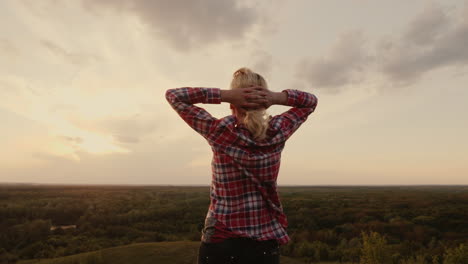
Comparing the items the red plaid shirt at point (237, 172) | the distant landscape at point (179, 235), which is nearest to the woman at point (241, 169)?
the red plaid shirt at point (237, 172)

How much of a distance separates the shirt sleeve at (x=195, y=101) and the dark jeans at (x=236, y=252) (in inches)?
28.5

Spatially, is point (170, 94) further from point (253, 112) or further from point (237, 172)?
point (237, 172)

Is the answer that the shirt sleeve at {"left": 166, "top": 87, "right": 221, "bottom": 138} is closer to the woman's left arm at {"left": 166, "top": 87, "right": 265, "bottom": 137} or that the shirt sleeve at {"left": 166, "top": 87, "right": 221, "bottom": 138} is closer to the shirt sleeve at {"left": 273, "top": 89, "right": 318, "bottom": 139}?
the woman's left arm at {"left": 166, "top": 87, "right": 265, "bottom": 137}

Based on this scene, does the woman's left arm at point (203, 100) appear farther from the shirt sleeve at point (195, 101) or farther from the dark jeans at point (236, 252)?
the dark jeans at point (236, 252)

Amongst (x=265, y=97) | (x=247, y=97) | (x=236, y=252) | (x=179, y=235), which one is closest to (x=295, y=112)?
(x=265, y=97)

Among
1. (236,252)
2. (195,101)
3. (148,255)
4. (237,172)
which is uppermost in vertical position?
(195,101)

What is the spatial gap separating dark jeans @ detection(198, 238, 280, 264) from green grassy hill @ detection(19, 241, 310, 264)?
955cm

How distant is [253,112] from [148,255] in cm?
1124

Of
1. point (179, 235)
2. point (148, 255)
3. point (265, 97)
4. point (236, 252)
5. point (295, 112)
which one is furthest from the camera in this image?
point (179, 235)

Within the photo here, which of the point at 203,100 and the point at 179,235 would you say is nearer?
the point at 203,100

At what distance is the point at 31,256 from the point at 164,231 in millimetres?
15473

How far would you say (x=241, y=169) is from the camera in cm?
202

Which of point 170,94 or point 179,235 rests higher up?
point 170,94

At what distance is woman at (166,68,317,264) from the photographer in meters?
2.02
